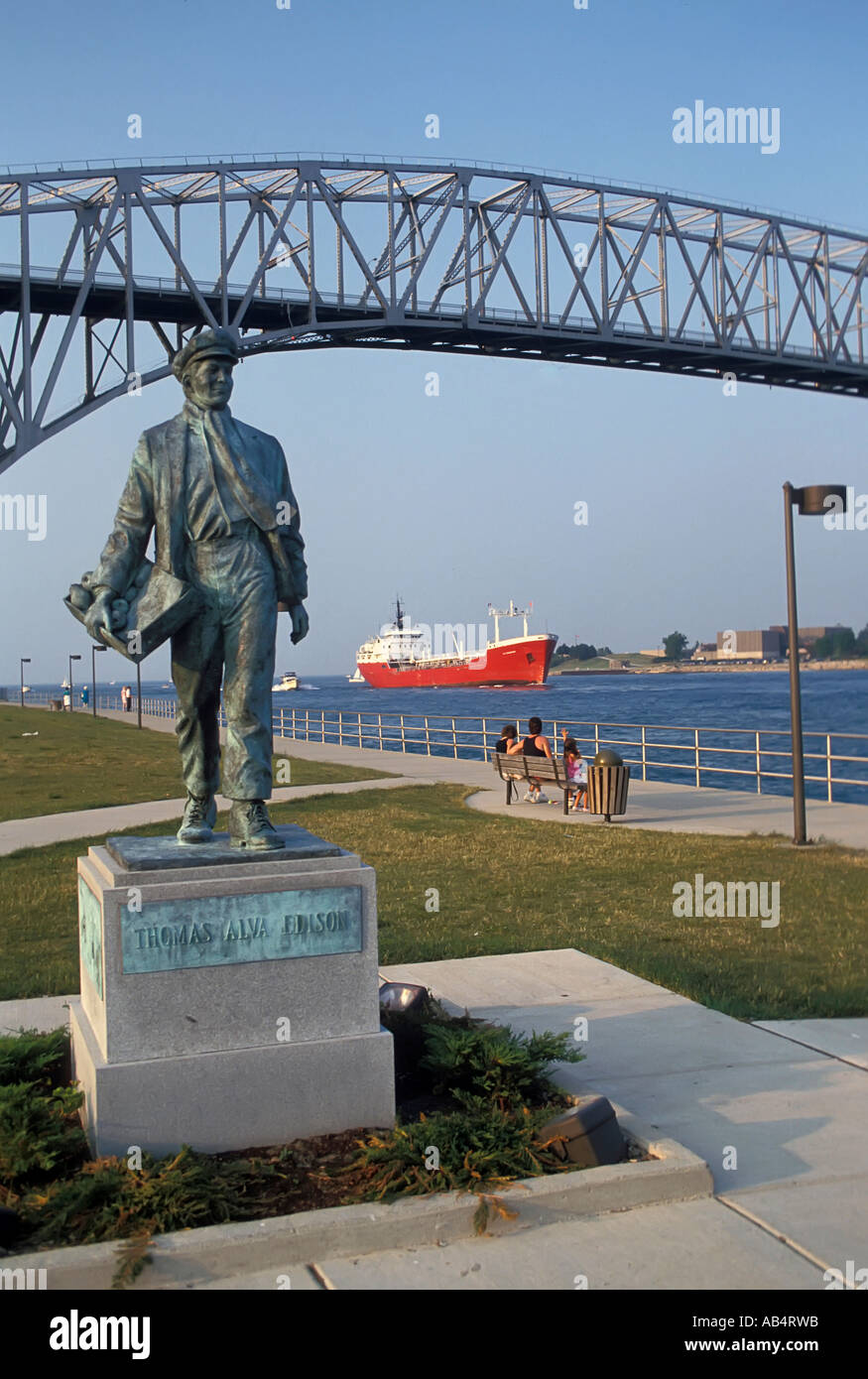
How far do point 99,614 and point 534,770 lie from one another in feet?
38.4

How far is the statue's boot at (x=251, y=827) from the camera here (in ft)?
16.4

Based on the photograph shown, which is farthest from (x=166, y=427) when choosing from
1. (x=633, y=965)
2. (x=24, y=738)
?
(x=24, y=738)

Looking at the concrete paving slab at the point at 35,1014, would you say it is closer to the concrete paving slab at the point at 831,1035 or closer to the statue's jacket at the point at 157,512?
the statue's jacket at the point at 157,512

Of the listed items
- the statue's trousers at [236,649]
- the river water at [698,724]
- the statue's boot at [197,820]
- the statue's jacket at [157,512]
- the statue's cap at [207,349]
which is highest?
the statue's cap at [207,349]

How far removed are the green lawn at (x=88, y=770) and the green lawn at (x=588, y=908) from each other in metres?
4.82

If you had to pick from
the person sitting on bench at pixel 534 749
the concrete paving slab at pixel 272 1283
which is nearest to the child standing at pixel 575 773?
the person sitting on bench at pixel 534 749

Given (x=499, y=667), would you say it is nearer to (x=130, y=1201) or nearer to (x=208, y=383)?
(x=208, y=383)

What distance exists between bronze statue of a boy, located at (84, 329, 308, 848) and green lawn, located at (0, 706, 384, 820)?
1219 centimetres

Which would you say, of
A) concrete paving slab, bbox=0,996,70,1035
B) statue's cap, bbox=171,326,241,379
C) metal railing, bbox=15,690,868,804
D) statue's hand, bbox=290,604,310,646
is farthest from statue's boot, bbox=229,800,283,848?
metal railing, bbox=15,690,868,804

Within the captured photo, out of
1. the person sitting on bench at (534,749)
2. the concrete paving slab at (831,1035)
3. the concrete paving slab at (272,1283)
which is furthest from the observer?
the person sitting on bench at (534,749)

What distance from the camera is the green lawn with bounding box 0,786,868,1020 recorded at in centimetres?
762

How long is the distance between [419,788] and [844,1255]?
1518 cm

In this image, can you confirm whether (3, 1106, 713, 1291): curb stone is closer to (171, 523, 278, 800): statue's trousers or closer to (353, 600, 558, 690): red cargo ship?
(171, 523, 278, 800): statue's trousers

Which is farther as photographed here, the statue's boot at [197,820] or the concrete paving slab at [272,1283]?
the statue's boot at [197,820]
